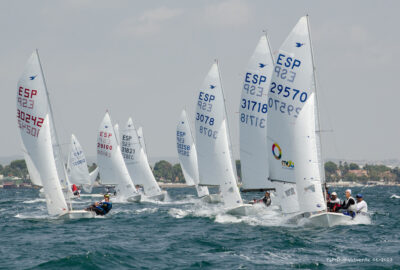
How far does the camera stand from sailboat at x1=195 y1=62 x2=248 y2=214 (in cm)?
3259

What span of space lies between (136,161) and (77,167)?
1635 centimetres

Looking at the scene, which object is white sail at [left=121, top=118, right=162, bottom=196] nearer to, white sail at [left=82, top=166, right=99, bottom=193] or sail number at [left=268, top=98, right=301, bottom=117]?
white sail at [left=82, top=166, right=99, bottom=193]

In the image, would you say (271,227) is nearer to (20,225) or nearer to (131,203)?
(20,225)

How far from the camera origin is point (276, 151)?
24172mm

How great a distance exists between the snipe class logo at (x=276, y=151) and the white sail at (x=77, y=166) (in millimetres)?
43862

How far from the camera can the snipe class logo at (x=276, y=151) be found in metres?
24.0

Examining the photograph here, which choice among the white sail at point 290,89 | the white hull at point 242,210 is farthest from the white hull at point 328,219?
the white hull at point 242,210

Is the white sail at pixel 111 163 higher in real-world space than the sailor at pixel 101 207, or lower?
higher

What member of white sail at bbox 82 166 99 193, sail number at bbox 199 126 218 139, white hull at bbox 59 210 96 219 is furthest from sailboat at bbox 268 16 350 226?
white sail at bbox 82 166 99 193

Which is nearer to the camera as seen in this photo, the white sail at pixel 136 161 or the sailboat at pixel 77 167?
the white sail at pixel 136 161

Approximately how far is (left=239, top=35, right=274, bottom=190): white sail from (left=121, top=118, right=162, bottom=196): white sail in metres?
21.6

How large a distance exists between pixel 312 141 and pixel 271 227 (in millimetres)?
3767

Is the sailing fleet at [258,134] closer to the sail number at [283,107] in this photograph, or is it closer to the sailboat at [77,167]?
the sail number at [283,107]

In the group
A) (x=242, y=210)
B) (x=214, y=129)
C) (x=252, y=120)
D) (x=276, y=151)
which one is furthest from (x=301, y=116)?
(x=214, y=129)
